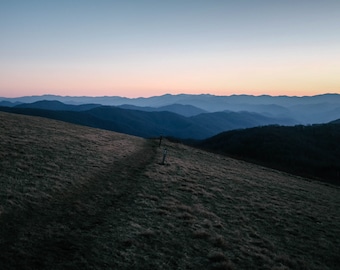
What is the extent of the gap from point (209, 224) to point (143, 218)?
13.4 feet

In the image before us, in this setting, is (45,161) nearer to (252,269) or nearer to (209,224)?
(209,224)

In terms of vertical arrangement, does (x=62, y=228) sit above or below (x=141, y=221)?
above

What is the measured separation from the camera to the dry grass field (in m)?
12.3

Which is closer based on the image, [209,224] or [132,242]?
[132,242]

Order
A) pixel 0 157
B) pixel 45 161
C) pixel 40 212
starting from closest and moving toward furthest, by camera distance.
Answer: pixel 40 212
pixel 0 157
pixel 45 161

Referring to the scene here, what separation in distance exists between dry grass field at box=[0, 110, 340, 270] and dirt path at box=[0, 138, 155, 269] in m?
0.04

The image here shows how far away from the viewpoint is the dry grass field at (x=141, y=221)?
40.3 feet

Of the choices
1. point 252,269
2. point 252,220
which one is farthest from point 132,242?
point 252,220

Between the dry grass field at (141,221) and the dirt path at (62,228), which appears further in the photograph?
the dry grass field at (141,221)

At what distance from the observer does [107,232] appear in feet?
46.5

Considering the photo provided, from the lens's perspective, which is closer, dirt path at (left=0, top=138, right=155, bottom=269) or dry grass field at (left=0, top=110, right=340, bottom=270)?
dirt path at (left=0, top=138, right=155, bottom=269)

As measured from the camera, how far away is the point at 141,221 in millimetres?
16453

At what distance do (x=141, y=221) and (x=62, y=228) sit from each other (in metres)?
4.41

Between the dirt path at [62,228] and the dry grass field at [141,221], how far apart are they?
0.04m
